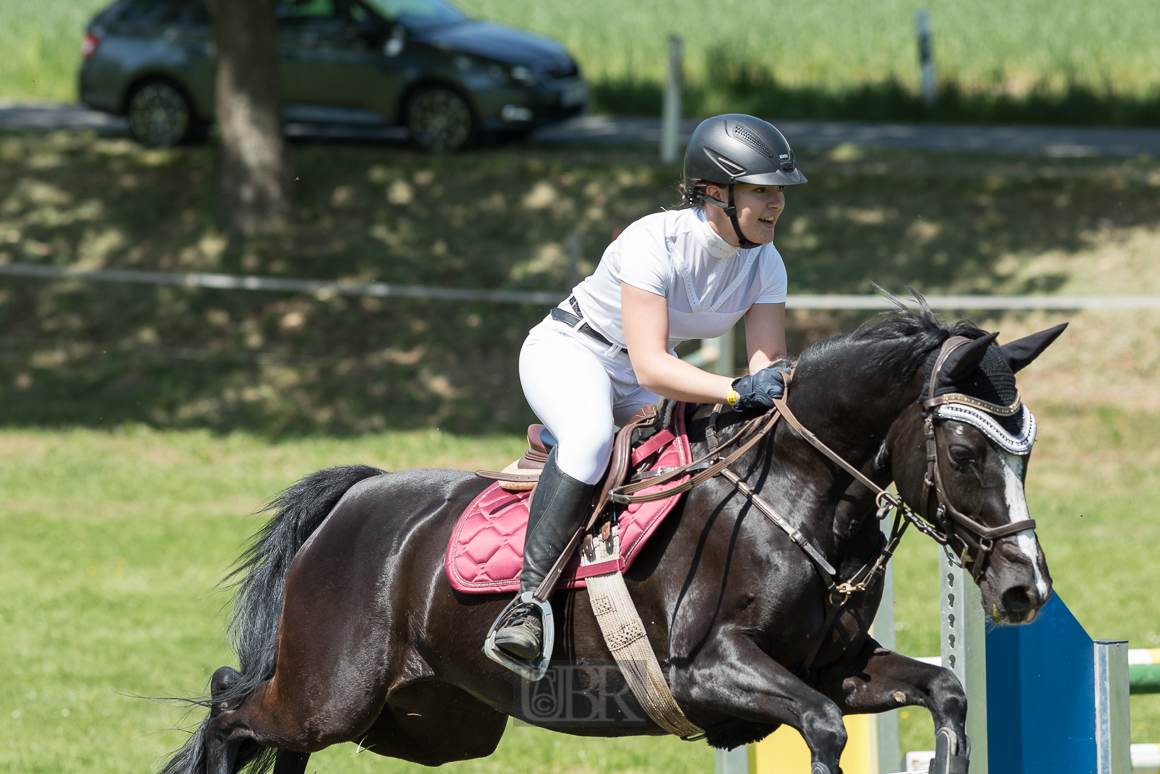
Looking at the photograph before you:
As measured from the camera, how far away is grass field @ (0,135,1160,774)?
8.51 m

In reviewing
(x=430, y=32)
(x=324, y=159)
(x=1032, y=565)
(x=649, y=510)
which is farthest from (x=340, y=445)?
(x=1032, y=565)

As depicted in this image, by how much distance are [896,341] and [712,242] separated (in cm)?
60

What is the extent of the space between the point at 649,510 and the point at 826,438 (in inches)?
21.5

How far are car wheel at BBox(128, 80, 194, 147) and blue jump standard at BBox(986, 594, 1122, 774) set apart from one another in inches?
536

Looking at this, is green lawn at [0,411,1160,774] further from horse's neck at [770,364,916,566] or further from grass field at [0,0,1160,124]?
grass field at [0,0,1160,124]

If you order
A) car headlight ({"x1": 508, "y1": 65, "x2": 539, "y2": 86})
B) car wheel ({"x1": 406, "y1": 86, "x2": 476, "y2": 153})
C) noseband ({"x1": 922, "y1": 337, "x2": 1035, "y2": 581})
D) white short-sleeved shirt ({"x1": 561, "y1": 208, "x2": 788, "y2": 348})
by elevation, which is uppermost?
car headlight ({"x1": 508, "y1": 65, "x2": 539, "y2": 86})

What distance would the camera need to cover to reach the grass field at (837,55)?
17344 mm

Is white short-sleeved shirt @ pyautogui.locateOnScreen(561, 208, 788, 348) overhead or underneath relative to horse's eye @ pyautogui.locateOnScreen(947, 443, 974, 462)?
overhead

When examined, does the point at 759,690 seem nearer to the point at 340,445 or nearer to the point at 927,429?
the point at 927,429

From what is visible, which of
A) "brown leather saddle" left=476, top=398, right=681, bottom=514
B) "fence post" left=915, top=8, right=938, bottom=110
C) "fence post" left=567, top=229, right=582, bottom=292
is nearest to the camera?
"brown leather saddle" left=476, top=398, right=681, bottom=514

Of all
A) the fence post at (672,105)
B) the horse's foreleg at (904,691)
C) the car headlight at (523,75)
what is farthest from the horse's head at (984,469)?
the car headlight at (523,75)

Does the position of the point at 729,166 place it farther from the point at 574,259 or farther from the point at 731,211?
the point at 574,259

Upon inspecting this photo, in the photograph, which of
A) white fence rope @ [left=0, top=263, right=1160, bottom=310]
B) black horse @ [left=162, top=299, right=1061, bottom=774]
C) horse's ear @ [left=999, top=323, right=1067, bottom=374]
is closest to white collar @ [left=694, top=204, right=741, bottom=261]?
black horse @ [left=162, top=299, right=1061, bottom=774]

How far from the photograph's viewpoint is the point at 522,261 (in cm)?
1312
